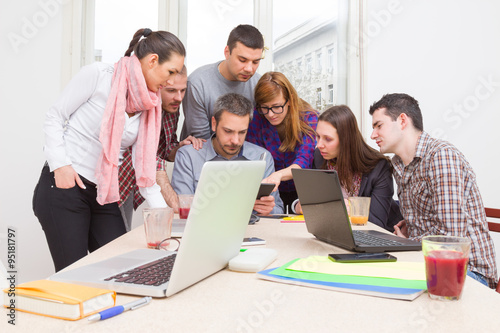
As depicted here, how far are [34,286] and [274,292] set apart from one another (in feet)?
1.34

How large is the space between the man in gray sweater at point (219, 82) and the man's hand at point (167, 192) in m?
0.35

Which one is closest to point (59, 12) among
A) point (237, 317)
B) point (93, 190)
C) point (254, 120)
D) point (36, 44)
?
point (36, 44)

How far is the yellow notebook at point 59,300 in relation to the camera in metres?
0.64

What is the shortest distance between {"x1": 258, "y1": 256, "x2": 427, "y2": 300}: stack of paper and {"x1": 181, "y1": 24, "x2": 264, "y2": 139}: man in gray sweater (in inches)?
58.0

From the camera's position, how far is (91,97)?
172cm

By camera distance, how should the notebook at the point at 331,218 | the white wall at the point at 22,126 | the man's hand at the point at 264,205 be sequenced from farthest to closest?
1. the white wall at the point at 22,126
2. the man's hand at the point at 264,205
3. the notebook at the point at 331,218

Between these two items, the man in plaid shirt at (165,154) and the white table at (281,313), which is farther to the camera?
the man in plaid shirt at (165,154)

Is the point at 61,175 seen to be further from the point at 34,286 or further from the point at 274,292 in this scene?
the point at 274,292

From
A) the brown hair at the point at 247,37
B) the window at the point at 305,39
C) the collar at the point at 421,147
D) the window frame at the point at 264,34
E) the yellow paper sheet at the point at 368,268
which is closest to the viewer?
the yellow paper sheet at the point at 368,268

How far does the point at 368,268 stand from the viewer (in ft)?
2.99

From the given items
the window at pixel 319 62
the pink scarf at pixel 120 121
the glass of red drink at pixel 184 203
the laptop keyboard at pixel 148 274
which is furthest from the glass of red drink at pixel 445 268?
the window at pixel 319 62

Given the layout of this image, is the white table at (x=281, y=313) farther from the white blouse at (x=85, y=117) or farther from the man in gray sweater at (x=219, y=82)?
the man in gray sweater at (x=219, y=82)

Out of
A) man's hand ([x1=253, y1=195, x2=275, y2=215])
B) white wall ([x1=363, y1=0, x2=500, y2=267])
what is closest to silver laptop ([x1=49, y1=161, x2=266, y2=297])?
man's hand ([x1=253, y1=195, x2=275, y2=215])

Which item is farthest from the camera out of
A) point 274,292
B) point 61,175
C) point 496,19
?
point 496,19
